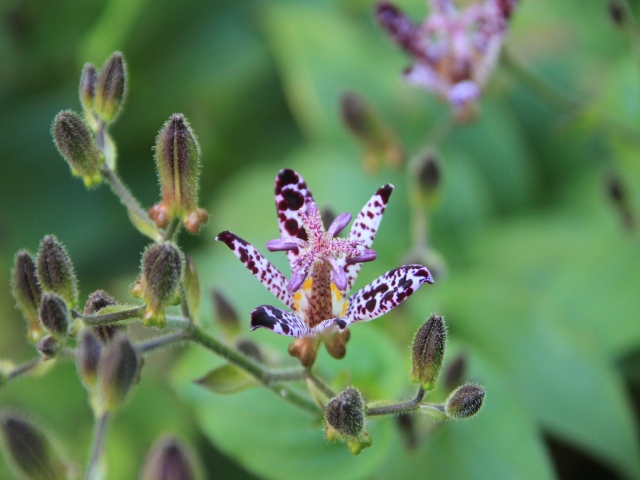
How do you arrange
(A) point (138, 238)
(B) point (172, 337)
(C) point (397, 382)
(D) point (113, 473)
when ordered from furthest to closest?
(A) point (138, 238) → (D) point (113, 473) → (C) point (397, 382) → (B) point (172, 337)

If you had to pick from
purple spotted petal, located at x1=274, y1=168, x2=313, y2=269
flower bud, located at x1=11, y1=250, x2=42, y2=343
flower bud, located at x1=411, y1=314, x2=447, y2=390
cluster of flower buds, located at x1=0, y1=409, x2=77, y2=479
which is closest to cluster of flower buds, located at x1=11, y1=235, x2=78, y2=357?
flower bud, located at x1=11, y1=250, x2=42, y2=343

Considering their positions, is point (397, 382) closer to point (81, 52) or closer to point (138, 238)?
point (138, 238)

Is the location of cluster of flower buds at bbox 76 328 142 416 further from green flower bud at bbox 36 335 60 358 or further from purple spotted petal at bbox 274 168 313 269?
purple spotted petal at bbox 274 168 313 269

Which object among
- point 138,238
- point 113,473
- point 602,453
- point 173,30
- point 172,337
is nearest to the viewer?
point 172,337

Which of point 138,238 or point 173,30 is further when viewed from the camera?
point 173,30

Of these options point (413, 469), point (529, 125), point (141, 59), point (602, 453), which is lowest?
point (602, 453)

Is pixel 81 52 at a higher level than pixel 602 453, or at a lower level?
higher

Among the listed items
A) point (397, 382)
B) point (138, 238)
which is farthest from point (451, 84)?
point (138, 238)

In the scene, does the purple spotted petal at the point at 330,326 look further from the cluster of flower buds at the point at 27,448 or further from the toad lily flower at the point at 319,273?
the cluster of flower buds at the point at 27,448
